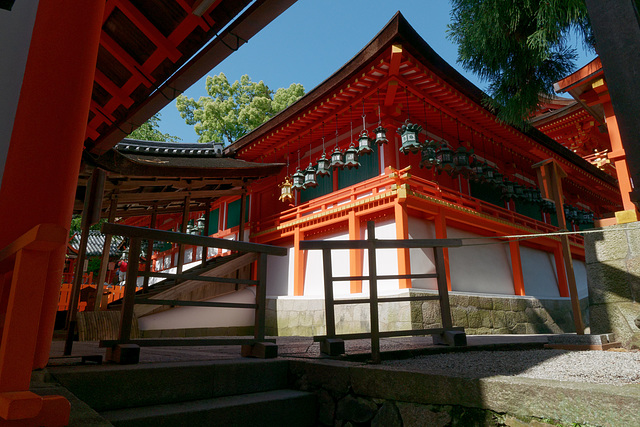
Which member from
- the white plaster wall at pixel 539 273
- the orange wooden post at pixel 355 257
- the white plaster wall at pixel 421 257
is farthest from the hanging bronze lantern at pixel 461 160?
the white plaster wall at pixel 539 273

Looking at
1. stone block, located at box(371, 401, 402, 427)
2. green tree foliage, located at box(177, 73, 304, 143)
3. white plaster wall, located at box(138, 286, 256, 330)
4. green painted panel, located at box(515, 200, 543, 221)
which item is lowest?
stone block, located at box(371, 401, 402, 427)

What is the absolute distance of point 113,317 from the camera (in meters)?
7.38

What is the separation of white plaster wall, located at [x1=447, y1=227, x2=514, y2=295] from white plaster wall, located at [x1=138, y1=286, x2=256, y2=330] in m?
5.79

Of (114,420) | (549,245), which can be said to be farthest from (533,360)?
(549,245)

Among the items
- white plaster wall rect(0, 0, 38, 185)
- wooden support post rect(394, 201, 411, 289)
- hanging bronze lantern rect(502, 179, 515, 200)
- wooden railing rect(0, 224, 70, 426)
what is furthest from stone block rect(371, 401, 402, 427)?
hanging bronze lantern rect(502, 179, 515, 200)

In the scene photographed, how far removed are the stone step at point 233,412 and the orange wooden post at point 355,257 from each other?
640cm

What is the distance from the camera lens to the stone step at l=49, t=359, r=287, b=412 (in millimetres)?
2160

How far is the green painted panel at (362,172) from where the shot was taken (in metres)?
10.0

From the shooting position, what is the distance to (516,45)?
6.59 m

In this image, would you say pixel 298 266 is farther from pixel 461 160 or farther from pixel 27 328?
pixel 27 328

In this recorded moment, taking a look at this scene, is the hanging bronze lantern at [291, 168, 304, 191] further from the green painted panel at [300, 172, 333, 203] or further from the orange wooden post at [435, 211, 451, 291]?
the orange wooden post at [435, 211, 451, 291]

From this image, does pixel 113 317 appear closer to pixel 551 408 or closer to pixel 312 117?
pixel 312 117

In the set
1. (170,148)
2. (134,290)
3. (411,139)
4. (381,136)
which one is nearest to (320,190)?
(381,136)

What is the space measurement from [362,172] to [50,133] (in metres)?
8.57
